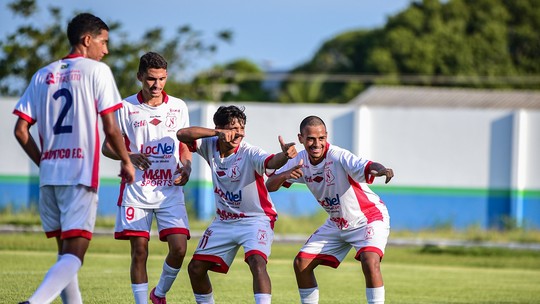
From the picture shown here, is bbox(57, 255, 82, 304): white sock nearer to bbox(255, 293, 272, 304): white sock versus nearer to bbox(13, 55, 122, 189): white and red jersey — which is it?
bbox(13, 55, 122, 189): white and red jersey

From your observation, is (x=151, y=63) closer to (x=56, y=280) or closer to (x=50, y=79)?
(x=50, y=79)

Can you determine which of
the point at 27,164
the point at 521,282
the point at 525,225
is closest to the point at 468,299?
the point at 521,282

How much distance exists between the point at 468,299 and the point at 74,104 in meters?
6.50

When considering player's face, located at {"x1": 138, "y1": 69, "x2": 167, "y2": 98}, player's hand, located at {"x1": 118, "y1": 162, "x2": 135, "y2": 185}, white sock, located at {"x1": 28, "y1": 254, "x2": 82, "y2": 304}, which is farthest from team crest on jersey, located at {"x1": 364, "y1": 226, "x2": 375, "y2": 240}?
white sock, located at {"x1": 28, "y1": 254, "x2": 82, "y2": 304}

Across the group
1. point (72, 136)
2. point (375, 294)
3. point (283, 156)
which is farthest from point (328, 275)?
point (72, 136)

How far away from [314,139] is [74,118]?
2.53 metres

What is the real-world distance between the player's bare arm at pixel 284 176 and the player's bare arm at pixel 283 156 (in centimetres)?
17

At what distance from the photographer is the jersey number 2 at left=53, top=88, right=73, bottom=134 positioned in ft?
24.7

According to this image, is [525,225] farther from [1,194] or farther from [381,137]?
[1,194]

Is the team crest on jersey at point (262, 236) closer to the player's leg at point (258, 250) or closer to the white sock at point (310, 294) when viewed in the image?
the player's leg at point (258, 250)

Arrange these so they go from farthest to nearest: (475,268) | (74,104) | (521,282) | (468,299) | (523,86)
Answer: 1. (523,86)
2. (475,268)
3. (521,282)
4. (468,299)
5. (74,104)

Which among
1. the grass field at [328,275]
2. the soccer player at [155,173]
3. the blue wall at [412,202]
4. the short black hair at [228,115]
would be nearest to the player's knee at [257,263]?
the soccer player at [155,173]

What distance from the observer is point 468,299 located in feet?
39.5

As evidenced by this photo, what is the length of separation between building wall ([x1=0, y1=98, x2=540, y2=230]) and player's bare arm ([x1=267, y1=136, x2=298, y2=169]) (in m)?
18.4
